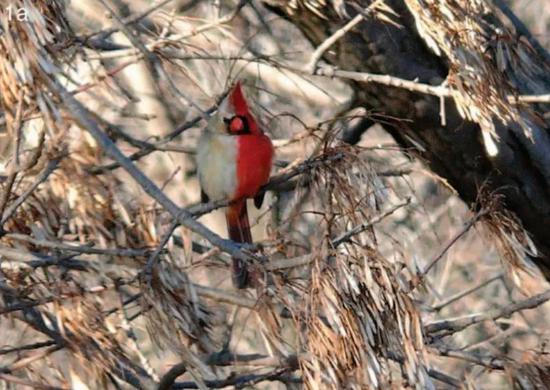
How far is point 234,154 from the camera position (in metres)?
3.51

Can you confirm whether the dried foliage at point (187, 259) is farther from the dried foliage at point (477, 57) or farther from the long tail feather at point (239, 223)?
the long tail feather at point (239, 223)

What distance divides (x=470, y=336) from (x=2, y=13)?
13.9 ft

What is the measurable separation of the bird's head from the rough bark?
26 cm

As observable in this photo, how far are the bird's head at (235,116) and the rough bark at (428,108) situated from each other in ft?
0.84

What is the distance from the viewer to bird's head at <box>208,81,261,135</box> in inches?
131

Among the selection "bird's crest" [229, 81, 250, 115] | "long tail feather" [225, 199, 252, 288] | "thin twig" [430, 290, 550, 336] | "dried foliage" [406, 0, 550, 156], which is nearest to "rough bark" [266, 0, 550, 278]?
"dried foliage" [406, 0, 550, 156]

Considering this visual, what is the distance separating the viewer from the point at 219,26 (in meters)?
3.45

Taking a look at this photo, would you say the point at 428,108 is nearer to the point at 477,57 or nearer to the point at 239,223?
the point at 477,57

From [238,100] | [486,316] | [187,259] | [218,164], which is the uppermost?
[238,100]

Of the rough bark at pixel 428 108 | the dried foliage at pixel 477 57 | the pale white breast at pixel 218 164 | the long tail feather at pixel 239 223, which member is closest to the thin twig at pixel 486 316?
the dried foliage at pixel 477 57

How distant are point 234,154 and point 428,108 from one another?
18.2 inches

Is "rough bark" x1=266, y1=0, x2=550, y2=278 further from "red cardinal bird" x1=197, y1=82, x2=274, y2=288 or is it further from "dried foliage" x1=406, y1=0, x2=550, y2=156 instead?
"red cardinal bird" x1=197, y1=82, x2=274, y2=288

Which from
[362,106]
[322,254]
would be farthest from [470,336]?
[322,254]

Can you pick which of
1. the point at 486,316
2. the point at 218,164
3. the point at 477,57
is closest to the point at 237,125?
the point at 218,164
